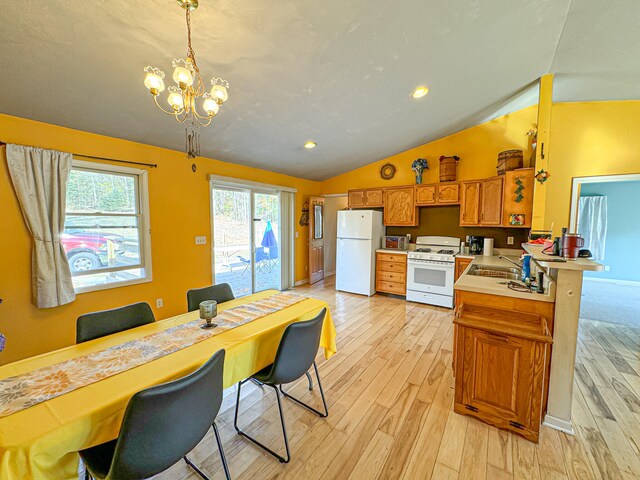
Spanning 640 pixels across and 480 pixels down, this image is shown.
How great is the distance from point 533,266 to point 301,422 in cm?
249

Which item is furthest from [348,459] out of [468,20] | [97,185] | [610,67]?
[610,67]

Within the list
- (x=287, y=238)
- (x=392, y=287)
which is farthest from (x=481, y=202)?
(x=287, y=238)

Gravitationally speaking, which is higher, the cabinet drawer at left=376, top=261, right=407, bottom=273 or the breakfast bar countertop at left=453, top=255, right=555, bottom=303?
the breakfast bar countertop at left=453, top=255, right=555, bottom=303

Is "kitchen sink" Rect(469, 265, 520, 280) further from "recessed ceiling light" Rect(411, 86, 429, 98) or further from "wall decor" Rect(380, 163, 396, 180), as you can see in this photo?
"wall decor" Rect(380, 163, 396, 180)

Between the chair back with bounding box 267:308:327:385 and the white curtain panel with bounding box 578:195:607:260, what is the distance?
6.92 metres

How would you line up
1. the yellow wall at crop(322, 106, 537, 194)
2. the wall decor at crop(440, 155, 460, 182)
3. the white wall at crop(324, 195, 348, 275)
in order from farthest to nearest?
the white wall at crop(324, 195, 348, 275), the wall decor at crop(440, 155, 460, 182), the yellow wall at crop(322, 106, 537, 194)

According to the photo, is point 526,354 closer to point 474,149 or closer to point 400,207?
point 400,207

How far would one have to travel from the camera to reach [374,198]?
5.07m

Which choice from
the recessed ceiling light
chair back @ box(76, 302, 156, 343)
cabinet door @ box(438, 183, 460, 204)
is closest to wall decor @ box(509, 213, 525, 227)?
cabinet door @ box(438, 183, 460, 204)

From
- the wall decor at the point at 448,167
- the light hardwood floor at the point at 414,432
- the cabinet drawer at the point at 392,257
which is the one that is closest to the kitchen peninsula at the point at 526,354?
the light hardwood floor at the point at 414,432

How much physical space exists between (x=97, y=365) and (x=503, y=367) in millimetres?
2384

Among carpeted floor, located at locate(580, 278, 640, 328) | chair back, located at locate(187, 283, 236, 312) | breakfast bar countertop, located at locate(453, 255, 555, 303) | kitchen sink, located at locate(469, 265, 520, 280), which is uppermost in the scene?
breakfast bar countertop, located at locate(453, 255, 555, 303)

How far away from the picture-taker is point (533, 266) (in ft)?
8.11

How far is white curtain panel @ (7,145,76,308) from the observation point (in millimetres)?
2332
